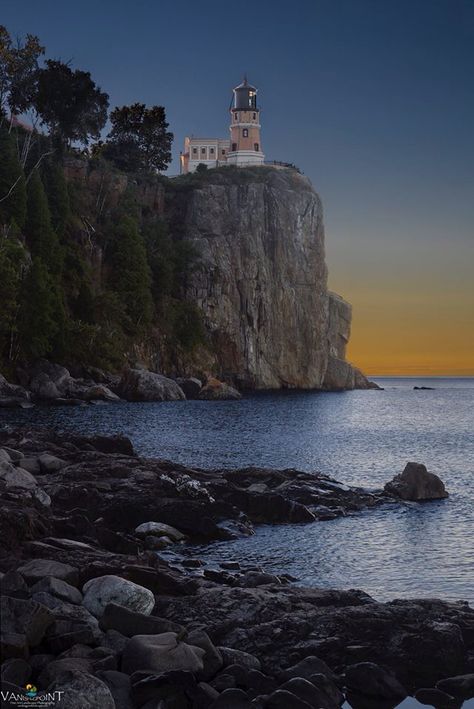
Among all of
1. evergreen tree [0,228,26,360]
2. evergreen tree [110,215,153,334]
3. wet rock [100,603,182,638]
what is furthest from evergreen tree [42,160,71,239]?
wet rock [100,603,182,638]

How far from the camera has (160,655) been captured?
10.1m

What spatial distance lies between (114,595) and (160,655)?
2.10 meters

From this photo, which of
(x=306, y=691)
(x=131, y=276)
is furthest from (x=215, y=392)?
(x=306, y=691)

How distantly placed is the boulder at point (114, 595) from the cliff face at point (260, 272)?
11060 centimetres

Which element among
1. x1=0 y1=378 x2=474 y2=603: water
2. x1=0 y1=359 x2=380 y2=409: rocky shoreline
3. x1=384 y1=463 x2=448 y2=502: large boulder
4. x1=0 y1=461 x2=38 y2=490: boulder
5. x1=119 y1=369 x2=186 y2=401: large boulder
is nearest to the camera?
x1=0 y1=378 x2=474 y2=603: water

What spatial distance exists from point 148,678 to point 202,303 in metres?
115

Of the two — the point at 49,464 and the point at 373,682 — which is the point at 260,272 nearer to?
the point at 49,464

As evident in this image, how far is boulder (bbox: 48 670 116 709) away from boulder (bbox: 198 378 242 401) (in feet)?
298

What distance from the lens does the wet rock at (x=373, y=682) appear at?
11.2 m

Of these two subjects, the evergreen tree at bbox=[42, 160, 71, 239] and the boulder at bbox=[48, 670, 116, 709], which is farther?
the evergreen tree at bbox=[42, 160, 71, 239]

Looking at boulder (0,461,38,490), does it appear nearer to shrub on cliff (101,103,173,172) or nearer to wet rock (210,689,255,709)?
wet rock (210,689,255,709)

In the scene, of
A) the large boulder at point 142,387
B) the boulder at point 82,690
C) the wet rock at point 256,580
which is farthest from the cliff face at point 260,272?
the boulder at point 82,690

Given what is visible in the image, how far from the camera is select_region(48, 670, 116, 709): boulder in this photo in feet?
28.4

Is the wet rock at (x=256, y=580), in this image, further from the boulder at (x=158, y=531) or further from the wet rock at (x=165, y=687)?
the wet rock at (x=165, y=687)
